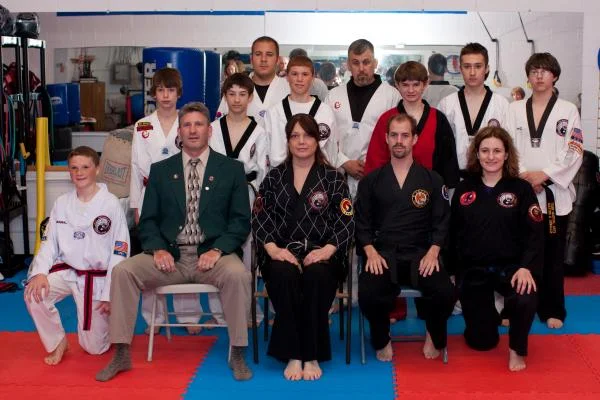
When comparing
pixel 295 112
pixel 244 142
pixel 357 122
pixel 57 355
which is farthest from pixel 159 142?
pixel 57 355

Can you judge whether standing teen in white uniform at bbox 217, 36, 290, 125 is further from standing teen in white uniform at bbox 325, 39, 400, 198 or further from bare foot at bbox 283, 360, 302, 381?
bare foot at bbox 283, 360, 302, 381

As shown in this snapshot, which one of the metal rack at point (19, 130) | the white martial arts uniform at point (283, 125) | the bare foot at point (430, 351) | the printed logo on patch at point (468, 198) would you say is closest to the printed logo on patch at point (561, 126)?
the printed logo on patch at point (468, 198)

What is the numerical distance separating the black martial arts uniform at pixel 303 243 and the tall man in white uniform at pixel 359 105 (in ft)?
2.38

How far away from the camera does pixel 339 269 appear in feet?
12.4

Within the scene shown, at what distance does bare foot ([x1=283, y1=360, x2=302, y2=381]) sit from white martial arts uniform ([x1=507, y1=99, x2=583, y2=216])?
5.53 ft

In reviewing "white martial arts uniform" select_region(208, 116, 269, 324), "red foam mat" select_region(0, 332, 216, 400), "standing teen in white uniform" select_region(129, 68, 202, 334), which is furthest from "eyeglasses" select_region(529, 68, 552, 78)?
"red foam mat" select_region(0, 332, 216, 400)

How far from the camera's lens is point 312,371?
142 inches

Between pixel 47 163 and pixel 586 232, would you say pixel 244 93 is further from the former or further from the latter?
pixel 586 232

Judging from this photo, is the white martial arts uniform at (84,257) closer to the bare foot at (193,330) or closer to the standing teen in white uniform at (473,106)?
the bare foot at (193,330)

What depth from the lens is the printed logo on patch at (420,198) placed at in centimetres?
396

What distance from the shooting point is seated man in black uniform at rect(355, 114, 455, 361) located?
3789 mm

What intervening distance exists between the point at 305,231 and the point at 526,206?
3.65 ft

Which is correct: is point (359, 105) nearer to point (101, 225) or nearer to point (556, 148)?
point (556, 148)

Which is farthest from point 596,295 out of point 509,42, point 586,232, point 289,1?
point 289,1
